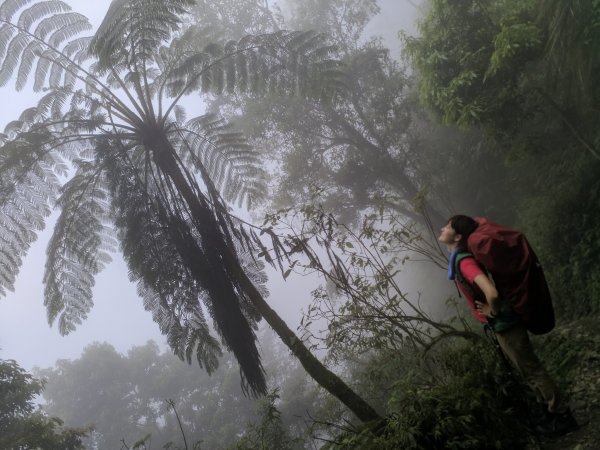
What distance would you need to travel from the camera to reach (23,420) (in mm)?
7969

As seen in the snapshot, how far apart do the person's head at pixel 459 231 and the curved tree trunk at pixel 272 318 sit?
1.91 m

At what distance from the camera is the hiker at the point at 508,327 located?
212 centimetres

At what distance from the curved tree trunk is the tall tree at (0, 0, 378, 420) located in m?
0.01

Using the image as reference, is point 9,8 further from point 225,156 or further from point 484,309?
point 484,309

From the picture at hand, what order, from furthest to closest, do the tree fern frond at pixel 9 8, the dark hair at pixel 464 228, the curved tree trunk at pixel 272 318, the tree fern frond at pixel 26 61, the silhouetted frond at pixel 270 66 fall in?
1. the silhouetted frond at pixel 270 66
2. the tree fern frond at pixel 26 61
3. the tree fern frond at pixel 9 8
4. the curved tree trunk at pixel 272 318
5. the dark hair at pixel 464 228

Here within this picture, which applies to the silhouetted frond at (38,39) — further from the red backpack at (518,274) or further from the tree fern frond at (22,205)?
the red backpack at (518,274)

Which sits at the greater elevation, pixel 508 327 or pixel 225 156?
pixel 225 156

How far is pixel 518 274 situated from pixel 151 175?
172 inches

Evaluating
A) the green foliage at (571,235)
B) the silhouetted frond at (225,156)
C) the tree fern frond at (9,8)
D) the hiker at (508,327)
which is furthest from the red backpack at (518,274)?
the tree fern frond at (9,8)

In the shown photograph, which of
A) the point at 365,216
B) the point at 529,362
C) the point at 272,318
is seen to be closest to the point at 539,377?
the point at 529,362

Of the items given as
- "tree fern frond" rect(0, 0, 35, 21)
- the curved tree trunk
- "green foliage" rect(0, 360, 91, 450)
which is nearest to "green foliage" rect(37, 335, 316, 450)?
"green foliage" rect(0, 360, 91, 450)

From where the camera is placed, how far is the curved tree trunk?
356 centimetres

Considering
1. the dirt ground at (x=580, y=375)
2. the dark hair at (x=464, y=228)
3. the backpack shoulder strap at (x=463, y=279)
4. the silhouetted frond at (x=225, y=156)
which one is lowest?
the dirt ground at (x=580, y=375)

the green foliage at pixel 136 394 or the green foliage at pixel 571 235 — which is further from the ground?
the green foliage at pixel 136 394
